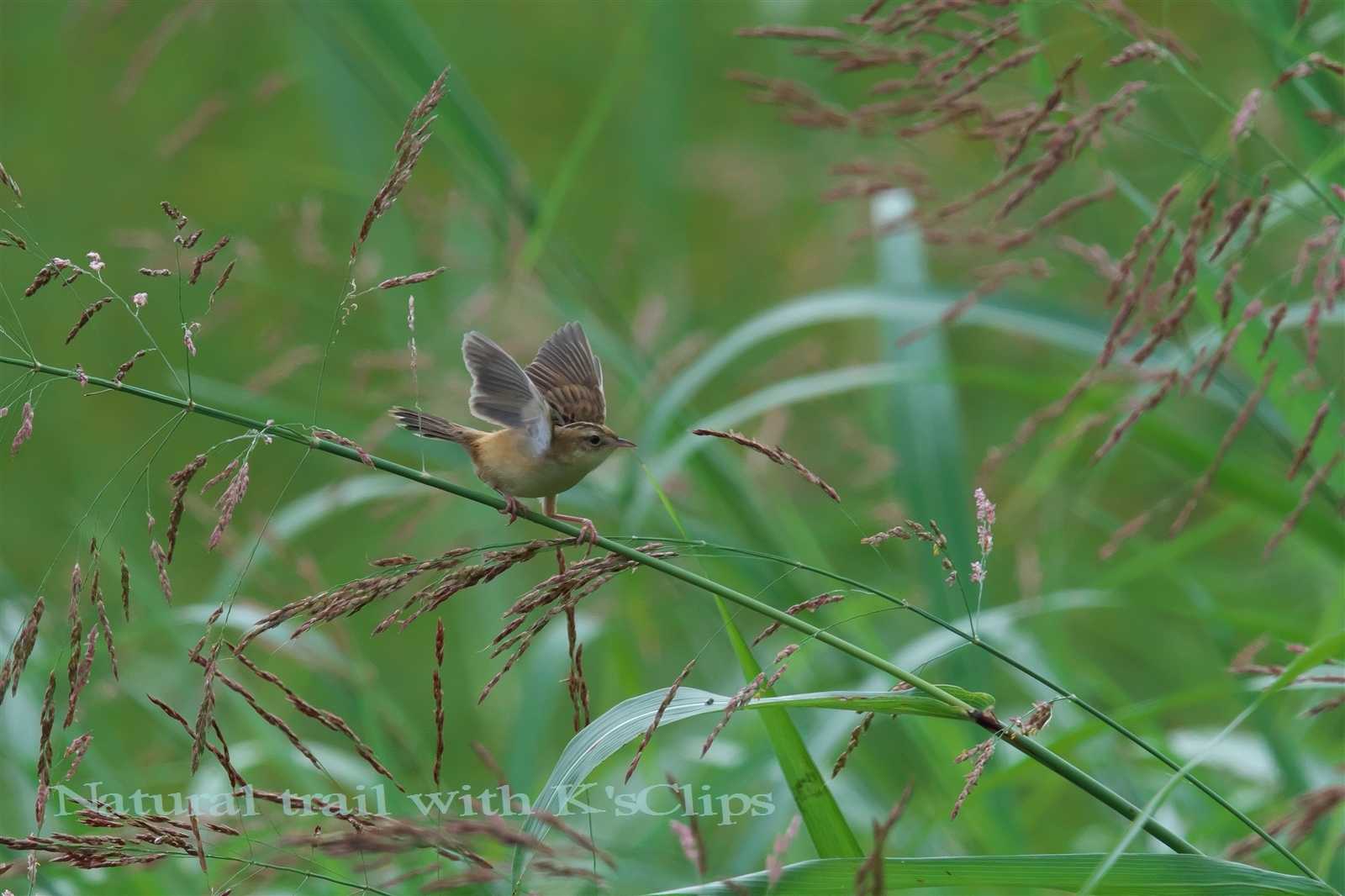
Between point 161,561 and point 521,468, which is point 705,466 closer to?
point 521,468

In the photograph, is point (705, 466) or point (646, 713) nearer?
point (646, 713)

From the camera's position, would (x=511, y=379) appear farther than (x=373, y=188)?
No

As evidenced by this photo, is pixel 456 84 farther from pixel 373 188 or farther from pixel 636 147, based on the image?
pixel 636 147

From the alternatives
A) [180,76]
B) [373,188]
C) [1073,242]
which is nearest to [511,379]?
[1073,242]

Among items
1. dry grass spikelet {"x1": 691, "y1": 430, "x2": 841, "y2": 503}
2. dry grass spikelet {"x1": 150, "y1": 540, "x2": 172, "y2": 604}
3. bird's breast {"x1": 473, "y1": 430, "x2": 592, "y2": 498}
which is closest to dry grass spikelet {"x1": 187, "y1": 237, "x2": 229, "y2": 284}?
dry grass spikelet {"x1": 150, "y1": 540, "x2": 172, "y2": 604}

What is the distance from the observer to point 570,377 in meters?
1.86

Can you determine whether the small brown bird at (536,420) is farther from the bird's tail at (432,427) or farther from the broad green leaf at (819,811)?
the broad green leaf at (819,811)

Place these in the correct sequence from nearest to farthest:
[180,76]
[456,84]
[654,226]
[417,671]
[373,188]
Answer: [456,84]
[373,188]
[654,226]
[417,671]
[180,76]

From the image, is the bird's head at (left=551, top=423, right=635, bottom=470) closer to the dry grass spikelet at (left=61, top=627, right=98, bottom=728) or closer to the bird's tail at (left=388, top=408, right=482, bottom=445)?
the bird's tail at (left=388, top=408, right=482, bottom=445)

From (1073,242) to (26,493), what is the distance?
534 cm

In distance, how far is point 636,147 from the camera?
339cm

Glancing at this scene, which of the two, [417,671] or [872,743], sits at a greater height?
[872,743]

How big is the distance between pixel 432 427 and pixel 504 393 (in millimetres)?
113

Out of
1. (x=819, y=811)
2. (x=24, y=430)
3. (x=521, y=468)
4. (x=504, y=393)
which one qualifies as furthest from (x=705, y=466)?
(x=24, y=430)
